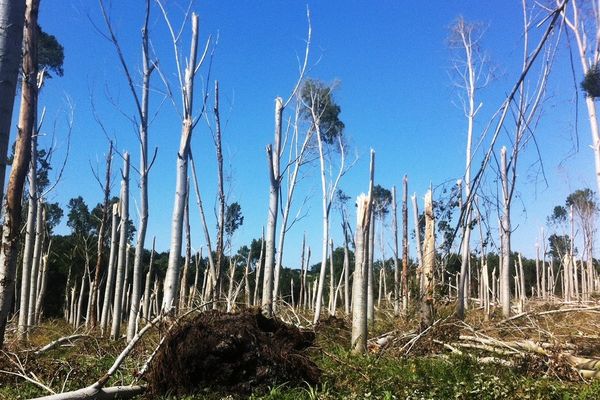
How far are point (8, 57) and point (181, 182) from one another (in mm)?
6391

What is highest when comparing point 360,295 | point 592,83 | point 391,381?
point 592,83

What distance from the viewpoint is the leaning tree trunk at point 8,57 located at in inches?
93.2

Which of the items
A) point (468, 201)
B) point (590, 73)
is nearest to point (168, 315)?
point (468, 201)

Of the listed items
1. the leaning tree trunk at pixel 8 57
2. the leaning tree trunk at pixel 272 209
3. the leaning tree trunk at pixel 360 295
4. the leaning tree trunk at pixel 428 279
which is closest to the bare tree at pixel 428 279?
the leaning tree trunk at pixel 428 279

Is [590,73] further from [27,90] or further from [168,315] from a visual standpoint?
[27,90]

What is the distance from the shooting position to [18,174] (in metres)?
6.11

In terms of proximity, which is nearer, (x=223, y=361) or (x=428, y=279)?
(x=223, y=361)

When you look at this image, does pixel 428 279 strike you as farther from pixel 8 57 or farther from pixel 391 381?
pixel 8 57

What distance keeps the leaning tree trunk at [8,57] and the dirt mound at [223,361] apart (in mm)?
3635

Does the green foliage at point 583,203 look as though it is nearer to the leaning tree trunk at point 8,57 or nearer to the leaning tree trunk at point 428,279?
the leaning tree trunk at point 428,279

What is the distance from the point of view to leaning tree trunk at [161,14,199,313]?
8.28 meters

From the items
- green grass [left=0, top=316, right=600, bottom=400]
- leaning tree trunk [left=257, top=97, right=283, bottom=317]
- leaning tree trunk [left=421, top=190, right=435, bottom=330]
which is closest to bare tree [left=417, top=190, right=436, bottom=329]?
leaning tree trunk [left=421, top=190, right=435, bottom=330]

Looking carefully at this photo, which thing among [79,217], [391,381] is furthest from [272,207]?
[79,217]

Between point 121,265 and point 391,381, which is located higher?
point 121,265
